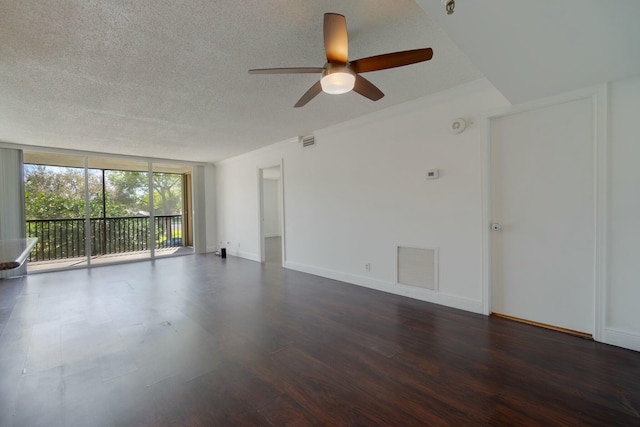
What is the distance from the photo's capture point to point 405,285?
367 cm

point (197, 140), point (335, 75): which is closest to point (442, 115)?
point (335, 75)

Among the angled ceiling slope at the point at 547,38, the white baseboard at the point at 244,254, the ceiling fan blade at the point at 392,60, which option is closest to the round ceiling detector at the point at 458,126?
the angled ceiling slope at the point at 547,38

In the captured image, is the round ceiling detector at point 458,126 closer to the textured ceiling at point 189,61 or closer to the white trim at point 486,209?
the white trim at point 486,209

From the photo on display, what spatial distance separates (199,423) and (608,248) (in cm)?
337

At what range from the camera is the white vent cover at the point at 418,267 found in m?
3.41

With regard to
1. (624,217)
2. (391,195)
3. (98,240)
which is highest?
(391,195)

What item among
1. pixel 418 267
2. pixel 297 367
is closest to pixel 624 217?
pixel 418 267

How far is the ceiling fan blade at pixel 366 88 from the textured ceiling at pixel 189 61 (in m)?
0.32

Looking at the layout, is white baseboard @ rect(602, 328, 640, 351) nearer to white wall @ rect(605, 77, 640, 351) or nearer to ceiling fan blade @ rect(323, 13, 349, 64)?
white wall @ rect(605, 77, 640, 351)

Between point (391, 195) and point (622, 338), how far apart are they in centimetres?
249

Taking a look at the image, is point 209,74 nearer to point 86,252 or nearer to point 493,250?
point 493,250

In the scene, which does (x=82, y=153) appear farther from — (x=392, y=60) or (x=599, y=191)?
(x=599, y=191)

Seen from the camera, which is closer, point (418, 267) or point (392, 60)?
point (392, 60)

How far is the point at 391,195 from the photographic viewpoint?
3.78 metres
